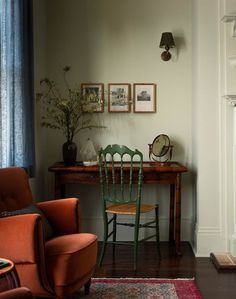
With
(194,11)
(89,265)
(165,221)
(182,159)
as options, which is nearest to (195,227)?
(165,221)

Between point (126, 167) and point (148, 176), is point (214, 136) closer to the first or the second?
point (148, 176)

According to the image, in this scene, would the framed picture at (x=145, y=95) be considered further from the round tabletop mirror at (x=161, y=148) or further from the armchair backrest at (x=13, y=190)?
the armchair backrest at (x=13, y=190)

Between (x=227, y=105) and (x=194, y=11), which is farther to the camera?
(x=194, y=11)

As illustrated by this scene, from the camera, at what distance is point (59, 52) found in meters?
4.40

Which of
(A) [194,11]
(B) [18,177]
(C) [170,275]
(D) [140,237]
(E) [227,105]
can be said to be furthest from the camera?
(D) [140,237]

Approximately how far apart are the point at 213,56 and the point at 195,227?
163cm

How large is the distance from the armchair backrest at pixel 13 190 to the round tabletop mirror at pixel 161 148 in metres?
1.55

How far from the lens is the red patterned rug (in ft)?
9.31

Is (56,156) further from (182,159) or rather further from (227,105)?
(227,105)

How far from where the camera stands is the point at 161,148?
4.16 meters

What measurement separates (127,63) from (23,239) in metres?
2.55

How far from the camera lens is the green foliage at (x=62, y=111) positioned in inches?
166

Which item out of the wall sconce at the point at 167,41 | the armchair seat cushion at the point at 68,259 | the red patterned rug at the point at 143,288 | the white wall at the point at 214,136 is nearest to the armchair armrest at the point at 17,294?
the armchair seat cushion at the point at 68,259

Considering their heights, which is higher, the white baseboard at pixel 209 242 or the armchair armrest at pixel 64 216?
the armchair armrest at pixel 64 216
